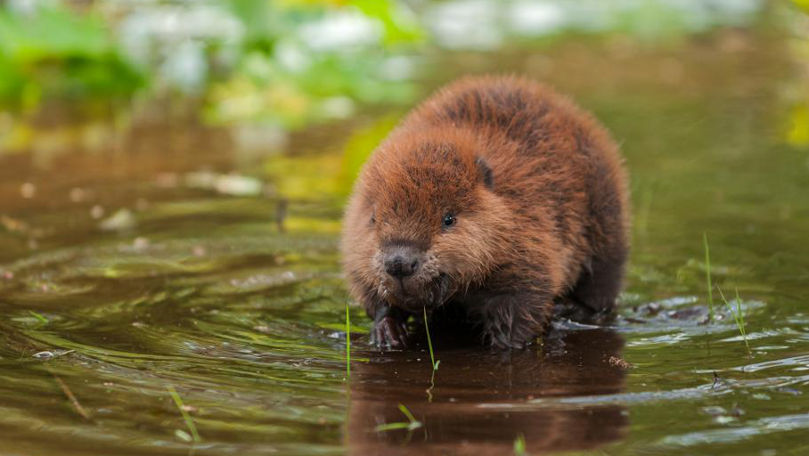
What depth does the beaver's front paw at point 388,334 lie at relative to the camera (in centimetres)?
536

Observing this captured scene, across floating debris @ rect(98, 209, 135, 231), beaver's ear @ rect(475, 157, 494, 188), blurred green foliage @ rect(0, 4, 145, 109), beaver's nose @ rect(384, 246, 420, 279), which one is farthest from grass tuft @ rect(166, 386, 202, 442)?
blurred green foliage @ rect(0, 4, 145, 109)

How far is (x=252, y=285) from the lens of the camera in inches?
248

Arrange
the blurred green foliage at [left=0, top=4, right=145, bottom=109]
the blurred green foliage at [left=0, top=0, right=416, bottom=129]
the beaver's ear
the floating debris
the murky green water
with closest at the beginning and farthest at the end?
the murky green water → the beaver's ear → the floating debris → the blurred green foliage at [left=0, top=4, right=145, bottom=109] → the blurred green foliage at [left=0, top=0, right=416, bottom=129]

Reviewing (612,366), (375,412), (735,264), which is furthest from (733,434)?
(735,264)

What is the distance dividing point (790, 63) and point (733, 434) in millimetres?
11215

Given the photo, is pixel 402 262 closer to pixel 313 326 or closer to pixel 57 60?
pixel 313 326

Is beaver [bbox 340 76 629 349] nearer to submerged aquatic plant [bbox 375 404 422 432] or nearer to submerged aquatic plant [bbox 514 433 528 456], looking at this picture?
submerged aquatic plant [bbox 375 404 422 432]

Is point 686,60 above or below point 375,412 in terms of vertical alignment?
above

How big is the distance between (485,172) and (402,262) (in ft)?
2.36

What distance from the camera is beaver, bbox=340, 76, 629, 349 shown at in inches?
198

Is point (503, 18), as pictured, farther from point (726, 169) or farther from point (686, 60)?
point (726, 169)

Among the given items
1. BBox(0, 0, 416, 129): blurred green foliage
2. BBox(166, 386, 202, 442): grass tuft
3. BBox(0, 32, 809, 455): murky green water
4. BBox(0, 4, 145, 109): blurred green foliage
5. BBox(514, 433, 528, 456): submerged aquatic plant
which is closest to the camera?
BBox(514, 433, 528, 456): submerged aquatic plant

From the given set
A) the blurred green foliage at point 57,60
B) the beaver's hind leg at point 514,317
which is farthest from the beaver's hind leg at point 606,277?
the blurred green foliage at point 57,60

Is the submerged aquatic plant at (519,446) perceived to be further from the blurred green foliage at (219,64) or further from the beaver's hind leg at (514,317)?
the blurred green foliage at (219,64)
